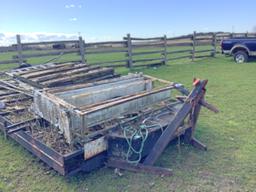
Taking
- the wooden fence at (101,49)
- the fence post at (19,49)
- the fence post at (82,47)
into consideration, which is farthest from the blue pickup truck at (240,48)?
the fence post at (19,49)

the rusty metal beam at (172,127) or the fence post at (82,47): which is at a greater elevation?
the fence post at (82,47)

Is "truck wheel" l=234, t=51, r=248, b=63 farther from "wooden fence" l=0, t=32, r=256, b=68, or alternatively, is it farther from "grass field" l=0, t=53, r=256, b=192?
"grass field" l=0, t=53, r=256, b=192

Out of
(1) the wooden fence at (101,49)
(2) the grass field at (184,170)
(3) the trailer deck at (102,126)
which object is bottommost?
(2) the grass field at (184,170)

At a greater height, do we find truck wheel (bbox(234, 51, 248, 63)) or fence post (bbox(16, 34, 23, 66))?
fence post (bbox(16, 34, 23, 66))

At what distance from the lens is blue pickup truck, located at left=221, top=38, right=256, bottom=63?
11.6m

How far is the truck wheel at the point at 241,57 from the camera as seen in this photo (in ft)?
38.5

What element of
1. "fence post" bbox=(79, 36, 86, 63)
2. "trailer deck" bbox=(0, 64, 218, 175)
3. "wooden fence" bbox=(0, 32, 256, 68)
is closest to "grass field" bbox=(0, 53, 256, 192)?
"trailer deck" bbox=(0, 64, 218, 175)

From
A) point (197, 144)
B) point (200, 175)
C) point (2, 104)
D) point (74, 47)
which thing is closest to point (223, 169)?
point (200, 175)

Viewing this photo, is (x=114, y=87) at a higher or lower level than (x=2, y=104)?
higher

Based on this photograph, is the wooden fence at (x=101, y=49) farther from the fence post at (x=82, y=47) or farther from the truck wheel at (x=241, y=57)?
the truck wheel at (x=241, y=57)

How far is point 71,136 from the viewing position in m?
2.86

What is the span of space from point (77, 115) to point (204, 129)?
2.07 m

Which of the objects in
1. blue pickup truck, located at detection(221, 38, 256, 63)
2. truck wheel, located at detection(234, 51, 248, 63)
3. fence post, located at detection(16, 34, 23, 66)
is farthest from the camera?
truck wheel, located at detection(234, 51, 248, 63)

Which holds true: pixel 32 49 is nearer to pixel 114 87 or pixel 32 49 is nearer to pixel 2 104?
pixel 2 104
